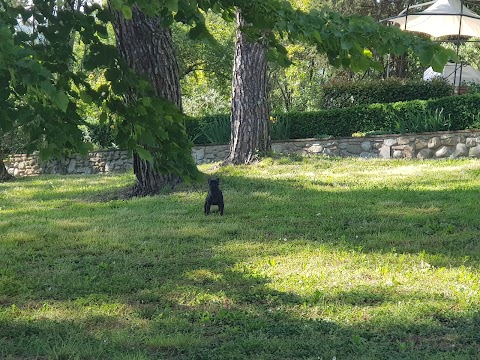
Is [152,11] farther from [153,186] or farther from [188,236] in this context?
[153,186]

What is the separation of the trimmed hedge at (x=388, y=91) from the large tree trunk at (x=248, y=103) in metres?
5.93

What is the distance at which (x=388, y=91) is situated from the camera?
56.4ft

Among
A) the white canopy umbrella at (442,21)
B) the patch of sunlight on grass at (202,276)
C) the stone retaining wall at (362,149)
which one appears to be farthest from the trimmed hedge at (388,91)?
the patch of sunlight on grass at (202,276)

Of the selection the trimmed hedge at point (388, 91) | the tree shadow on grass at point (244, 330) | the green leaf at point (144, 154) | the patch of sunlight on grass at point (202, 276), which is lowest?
the tree shadow on grass at point (244, 330)

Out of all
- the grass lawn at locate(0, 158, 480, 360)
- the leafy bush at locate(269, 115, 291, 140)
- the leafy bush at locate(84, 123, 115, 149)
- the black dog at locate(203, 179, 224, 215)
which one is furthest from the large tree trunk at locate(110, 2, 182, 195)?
the leafy bush at locate(84, 123, 115, 149)

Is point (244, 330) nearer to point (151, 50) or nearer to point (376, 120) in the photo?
point (151, 50)

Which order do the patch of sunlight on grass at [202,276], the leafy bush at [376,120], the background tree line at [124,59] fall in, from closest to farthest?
1. the background tree line at [124,59]
2. the patch of sunlight on grass at [202,276]
3. the leafy bush at [376,120]

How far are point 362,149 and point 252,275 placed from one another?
982 centimetres

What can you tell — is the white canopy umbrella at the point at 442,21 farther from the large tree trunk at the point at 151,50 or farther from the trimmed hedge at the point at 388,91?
the large tree trunk at the point at 151,50

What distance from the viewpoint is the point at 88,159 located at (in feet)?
57.5

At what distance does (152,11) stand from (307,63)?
21.7m

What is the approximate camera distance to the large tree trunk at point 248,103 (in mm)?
12047

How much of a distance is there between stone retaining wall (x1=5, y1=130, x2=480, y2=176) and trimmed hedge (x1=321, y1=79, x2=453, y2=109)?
2.90 m

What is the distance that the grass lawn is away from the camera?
4031 millimetres
